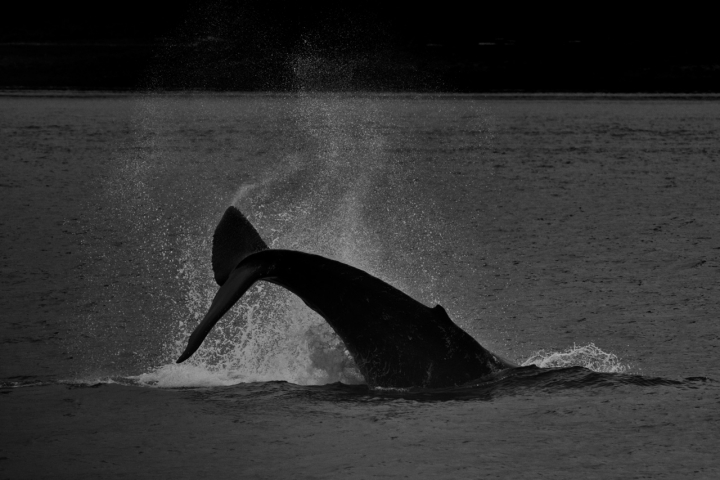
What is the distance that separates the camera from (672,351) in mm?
13984

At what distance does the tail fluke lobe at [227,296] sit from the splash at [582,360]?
3.99 meters

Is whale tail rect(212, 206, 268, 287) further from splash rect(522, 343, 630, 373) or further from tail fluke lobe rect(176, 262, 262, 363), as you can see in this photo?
splash rect(522, 343, 630, 373)

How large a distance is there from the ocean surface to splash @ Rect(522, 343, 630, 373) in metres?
0.04

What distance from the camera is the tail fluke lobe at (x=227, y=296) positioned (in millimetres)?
9242

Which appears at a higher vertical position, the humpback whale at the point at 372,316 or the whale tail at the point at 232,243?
the whale tail at the point at 232,243

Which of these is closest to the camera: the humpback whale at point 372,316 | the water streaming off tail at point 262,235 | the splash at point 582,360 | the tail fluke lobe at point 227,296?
the tail fluke lobe at point 227,296

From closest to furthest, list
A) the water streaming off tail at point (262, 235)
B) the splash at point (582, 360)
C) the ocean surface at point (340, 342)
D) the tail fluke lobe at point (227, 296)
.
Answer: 1. the tail fluke lobe at point (227, 296)
2. the ocean surface at point (340, 342)
3. the splash at point (582, 360)
4. the water streaming off tail at point (262, 235)

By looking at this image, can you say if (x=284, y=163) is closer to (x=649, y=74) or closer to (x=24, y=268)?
(x=24, y=268)

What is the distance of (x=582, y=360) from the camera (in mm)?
13289

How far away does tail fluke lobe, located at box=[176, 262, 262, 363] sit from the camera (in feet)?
30.3

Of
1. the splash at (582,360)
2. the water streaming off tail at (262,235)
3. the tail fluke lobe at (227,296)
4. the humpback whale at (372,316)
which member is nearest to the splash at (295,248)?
the water streaming off tail at (262,235)

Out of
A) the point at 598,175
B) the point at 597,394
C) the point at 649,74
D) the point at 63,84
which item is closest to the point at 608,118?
the point at 598,175

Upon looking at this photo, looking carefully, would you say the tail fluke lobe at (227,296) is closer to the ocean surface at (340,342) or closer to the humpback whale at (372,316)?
the humpback whale at (372,316)

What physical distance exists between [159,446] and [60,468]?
2.96ft
